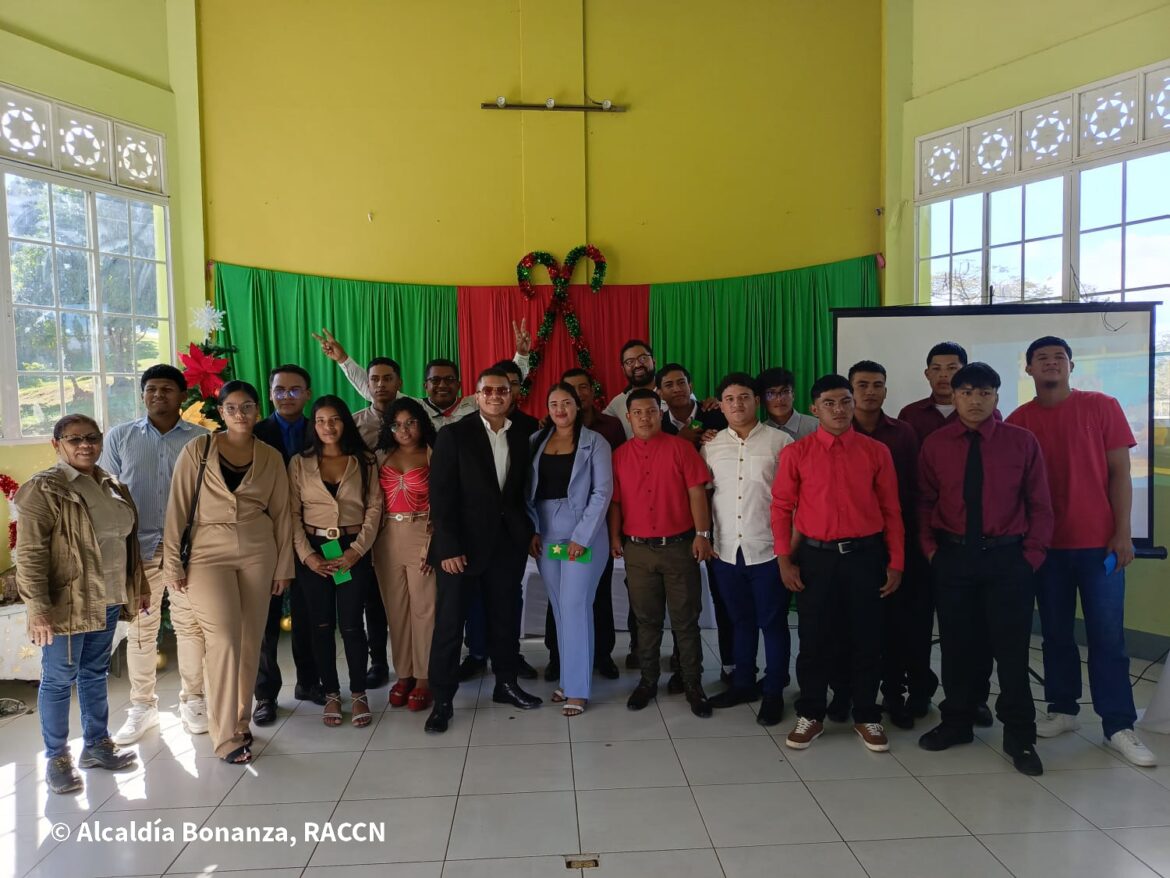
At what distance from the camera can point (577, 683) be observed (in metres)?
3.61

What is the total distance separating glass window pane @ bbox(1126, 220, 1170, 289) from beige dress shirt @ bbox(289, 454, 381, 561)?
15.6 feet

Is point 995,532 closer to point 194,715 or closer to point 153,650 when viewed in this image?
point 194,715

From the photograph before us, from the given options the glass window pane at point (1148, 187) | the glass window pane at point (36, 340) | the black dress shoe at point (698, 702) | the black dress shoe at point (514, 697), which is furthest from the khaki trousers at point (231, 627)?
the glass window pane at point (1148, 187)

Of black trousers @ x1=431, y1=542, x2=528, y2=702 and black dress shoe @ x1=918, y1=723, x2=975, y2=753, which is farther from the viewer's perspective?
black trousers @ x1=431, y1=542, x2=528, y2=702

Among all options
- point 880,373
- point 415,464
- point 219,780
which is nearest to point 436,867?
point 219,780

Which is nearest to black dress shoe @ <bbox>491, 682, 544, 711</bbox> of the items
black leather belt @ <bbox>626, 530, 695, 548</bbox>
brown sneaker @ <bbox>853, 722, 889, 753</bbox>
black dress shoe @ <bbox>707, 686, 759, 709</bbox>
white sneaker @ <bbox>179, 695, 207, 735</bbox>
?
black dress shoe @ <bbox>707, 686, 759, 709</bbox>

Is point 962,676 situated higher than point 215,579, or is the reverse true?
point 215,579

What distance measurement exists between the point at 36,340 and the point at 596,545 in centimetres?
404

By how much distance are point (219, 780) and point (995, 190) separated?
5.83 m

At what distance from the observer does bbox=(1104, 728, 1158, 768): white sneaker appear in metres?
3.01

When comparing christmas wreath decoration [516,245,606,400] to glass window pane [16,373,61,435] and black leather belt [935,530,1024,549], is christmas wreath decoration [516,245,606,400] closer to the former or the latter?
glass window pane [16,373,61,435]

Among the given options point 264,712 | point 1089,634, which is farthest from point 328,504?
point 1089,634

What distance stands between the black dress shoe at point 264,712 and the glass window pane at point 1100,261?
5.43m

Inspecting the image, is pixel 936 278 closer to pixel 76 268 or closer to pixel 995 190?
pixel 995 190
